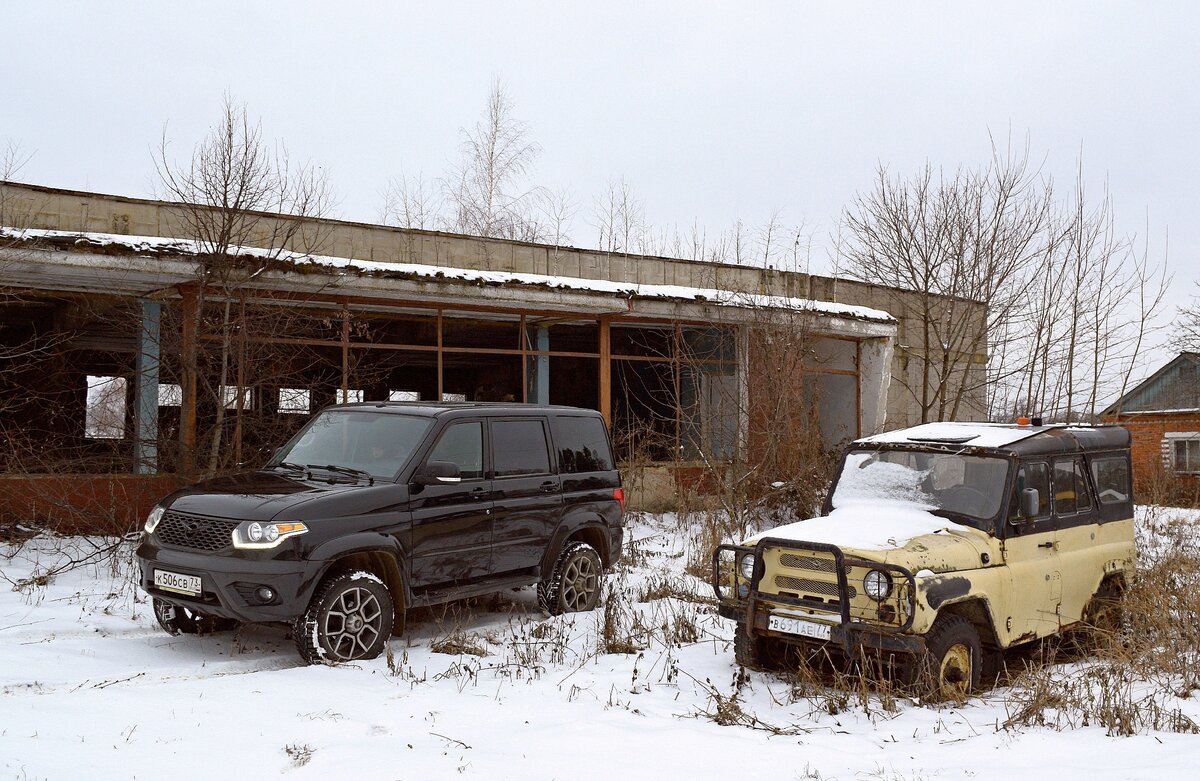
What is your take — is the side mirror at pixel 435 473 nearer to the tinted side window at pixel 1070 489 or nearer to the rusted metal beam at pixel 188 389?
the tinted side window at pixel 1070 489

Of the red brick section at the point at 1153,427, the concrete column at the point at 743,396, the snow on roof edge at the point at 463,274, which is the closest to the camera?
the snow on roof edge at the point at 463,274

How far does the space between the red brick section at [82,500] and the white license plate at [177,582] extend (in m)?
4.71

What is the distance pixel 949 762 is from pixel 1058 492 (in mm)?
3104

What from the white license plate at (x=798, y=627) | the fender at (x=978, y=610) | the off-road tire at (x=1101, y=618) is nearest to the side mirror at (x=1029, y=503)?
the fender at (x=978, y=610)

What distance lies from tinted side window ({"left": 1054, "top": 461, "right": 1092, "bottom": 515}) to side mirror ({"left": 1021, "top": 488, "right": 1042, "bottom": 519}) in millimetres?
563

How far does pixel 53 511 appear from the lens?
1081 centimetres

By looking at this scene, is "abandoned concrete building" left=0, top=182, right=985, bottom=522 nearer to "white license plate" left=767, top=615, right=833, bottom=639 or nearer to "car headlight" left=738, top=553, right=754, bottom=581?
"car headlight" left=738, top=553, right=754, bottom=581

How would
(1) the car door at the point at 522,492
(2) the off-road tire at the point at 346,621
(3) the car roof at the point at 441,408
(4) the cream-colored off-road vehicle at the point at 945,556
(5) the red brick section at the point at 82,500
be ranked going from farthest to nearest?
(5) the red brick section at the point at 82,500, (1) the car door at the point at 522,492, (3) the car roof at the point at 441,408, (2) the off-road tire at the point at 346,621, (4) the cream-colored off-road vehicle at the point at 945,556

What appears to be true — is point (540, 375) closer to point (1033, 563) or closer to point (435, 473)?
point (435, 473)

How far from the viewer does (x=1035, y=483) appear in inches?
272

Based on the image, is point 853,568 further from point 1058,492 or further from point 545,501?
point 545,501

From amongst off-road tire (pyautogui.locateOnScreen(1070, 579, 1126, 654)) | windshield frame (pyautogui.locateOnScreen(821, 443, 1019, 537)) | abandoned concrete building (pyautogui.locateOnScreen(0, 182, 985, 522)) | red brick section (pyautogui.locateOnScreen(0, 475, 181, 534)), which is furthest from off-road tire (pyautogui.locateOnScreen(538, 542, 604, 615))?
red brick section (pyautogui.locateOnScreen(0, 475, 181, 534))

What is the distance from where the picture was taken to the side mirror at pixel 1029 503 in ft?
21.5

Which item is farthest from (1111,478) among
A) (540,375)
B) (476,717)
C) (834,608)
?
(540,375)
